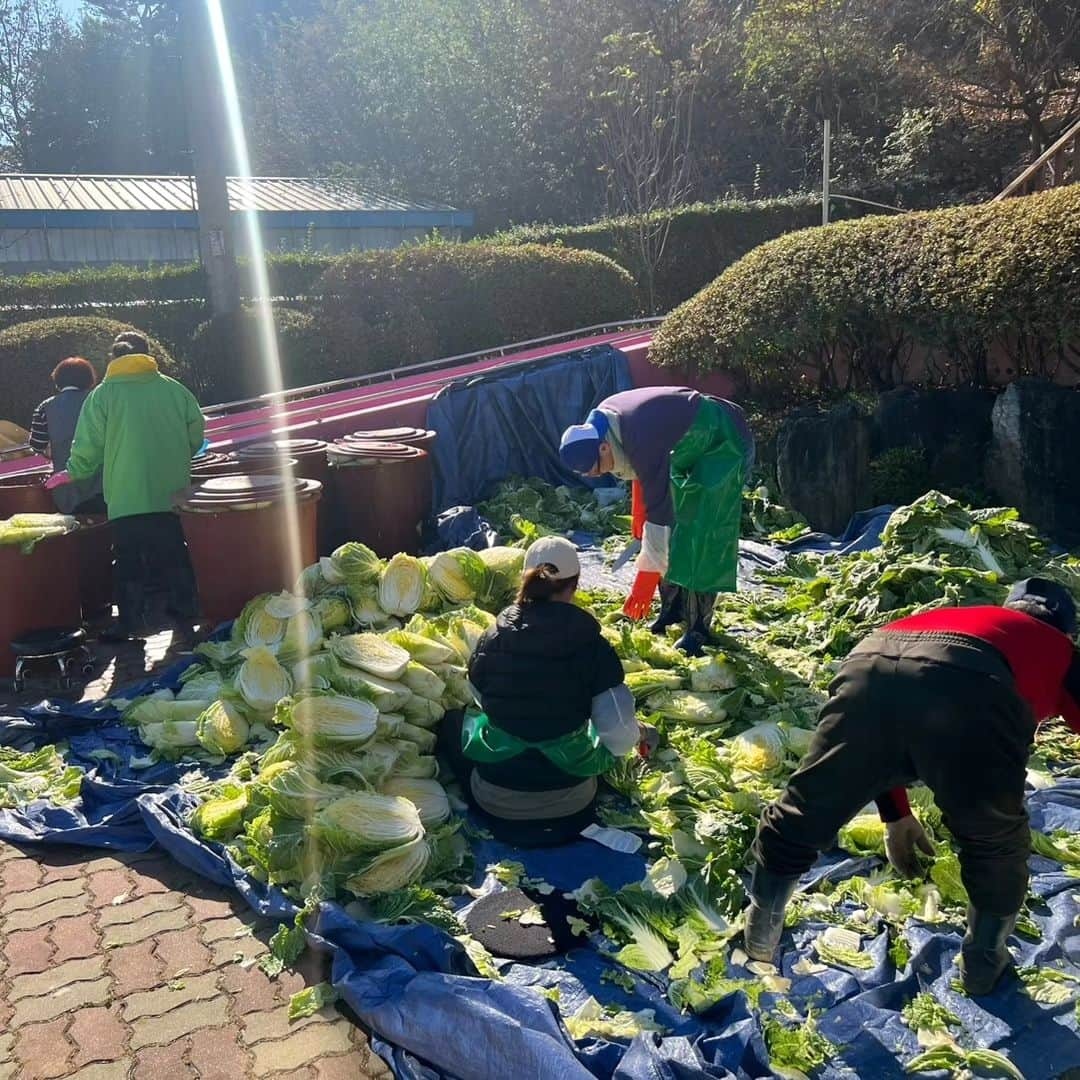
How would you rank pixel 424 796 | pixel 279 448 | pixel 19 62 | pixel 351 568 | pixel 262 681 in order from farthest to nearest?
pixel 19 62 → pixel 279 448 → pixel 351 568 → pixel 262 681 → pixel 424 796

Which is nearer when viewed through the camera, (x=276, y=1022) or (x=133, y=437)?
(x=276, y=1022)

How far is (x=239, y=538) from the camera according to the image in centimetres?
642

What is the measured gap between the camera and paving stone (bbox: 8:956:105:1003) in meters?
3.45

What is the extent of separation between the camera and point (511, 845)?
411 cm

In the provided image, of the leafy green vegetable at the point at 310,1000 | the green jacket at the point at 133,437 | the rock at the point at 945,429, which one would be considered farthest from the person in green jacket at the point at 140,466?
the rock at the point at 945,429

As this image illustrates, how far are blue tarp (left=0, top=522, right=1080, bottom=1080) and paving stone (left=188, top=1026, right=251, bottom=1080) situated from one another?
35cm

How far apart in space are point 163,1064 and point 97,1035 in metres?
0.30

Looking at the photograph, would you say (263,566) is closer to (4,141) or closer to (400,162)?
(400,162)

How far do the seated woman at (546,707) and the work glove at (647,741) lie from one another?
0.53 m

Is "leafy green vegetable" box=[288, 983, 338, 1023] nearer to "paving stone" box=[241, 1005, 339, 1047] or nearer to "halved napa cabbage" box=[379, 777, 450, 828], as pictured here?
"paving stone" box=[241, 1005, 339, 1047]

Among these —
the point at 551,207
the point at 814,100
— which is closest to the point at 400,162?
the point at 551,207

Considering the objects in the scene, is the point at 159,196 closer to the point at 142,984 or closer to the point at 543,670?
→ the point at 543,670

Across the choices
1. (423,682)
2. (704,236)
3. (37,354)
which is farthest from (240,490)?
(704,236)

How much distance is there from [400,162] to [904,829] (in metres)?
33.6
